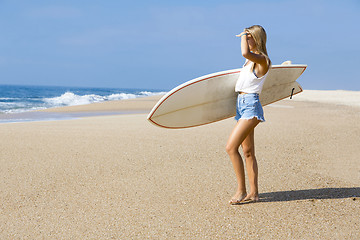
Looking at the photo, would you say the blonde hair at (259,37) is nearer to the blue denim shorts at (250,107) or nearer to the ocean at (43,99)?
the blue denim shorts at (250,107)

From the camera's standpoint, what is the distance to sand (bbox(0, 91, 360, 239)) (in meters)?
2.96

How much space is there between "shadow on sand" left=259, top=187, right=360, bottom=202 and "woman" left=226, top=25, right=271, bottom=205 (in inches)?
15.2

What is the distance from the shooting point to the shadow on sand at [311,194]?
378 cm

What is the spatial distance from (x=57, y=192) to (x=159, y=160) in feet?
6.01

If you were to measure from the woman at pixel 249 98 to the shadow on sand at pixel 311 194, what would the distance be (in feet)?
1.26

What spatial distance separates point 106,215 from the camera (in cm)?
320

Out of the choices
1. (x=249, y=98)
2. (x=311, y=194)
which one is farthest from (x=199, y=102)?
(x=311, y=194)

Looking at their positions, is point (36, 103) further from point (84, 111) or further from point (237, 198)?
point (237, 198)

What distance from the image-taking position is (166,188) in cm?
401

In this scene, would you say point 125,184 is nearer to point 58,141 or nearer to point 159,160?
point 159,160

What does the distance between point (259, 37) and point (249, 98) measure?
0.60m

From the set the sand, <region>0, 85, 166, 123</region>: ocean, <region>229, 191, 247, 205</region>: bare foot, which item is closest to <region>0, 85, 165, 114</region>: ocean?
<region>0, 85, 166, 123</region>: ocean

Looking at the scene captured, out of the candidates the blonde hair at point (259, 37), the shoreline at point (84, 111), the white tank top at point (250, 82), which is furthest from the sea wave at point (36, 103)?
the blonde hair at point (259, 37)

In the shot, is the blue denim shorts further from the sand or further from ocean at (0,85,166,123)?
ocean at (0,85,166,123)
